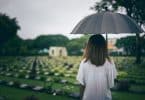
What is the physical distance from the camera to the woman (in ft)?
12.7

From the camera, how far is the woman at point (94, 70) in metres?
3.88

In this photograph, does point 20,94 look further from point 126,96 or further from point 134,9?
point 134,9

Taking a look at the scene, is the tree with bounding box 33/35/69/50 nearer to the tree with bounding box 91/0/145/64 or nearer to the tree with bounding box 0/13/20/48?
the tree with bounding box 0/13/20/48

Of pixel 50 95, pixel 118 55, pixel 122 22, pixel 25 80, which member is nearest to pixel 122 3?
pixel 118 55

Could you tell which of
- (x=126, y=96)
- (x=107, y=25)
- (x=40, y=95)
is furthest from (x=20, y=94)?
(x=107, y=25)

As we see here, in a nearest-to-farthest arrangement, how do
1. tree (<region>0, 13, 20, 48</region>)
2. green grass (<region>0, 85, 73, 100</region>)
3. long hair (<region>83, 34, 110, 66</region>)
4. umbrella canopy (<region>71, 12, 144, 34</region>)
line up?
long hair (<region>83, 34, 110, 66</region>), umbrella canopy (<region>71, 12, 144, 34</region>), green grass (<region>0, 85, 73, 100</region>), tree (<region>0, 13, 20, 48</region>)

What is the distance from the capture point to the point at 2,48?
1664 centimetres

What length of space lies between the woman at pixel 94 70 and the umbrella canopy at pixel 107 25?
67 cm

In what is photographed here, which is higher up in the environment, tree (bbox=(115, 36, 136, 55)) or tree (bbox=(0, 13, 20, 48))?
tree (bbox=(0, 13, 20, 48))

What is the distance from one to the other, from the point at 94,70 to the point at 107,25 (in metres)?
0.93

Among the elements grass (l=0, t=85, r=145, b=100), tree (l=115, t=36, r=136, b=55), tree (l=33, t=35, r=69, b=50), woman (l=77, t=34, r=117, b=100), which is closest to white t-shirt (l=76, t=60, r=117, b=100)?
woman (l=77, t=34, r=117, b=100)

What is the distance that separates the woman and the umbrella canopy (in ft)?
2.20

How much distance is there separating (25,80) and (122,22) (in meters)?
10.1

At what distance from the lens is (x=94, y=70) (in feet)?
12.8
